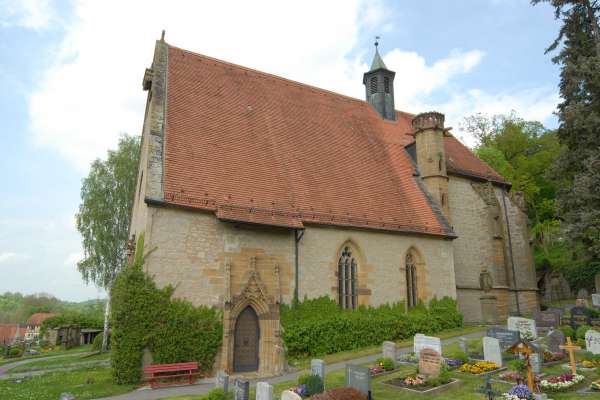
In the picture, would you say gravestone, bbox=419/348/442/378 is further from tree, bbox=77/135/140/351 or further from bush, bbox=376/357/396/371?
tree, bbox=77/135/140/351

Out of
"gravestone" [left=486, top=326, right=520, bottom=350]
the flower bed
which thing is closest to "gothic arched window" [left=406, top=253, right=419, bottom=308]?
"gravestone" [left=486, top=326, right=520, bottom=350]

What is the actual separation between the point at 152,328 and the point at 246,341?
Result: 2.98m

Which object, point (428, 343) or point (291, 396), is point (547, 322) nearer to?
point (428, 343)

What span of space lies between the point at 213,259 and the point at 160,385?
3.89 metres

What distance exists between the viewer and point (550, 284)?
99.0 feet

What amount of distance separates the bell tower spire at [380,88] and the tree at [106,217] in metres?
15.9

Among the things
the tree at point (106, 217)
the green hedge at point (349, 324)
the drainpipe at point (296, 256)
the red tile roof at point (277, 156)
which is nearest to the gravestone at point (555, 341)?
the green hedge at point (349, 324)

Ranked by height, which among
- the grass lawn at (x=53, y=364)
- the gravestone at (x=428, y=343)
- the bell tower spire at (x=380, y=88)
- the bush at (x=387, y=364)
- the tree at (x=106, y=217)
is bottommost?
the grass lawn at (x=53, y=364)

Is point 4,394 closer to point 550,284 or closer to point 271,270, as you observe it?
point 271,270

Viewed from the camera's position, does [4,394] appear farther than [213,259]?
No

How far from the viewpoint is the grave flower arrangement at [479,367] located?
10.6 metres

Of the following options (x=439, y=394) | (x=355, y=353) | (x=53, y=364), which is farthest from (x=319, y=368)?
(x=53, y=364)

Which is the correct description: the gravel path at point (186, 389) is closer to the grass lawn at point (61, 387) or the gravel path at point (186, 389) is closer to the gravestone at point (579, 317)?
the grass lawn at point (61, 387)

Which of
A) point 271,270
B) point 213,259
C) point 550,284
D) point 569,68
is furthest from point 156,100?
point 550,284
